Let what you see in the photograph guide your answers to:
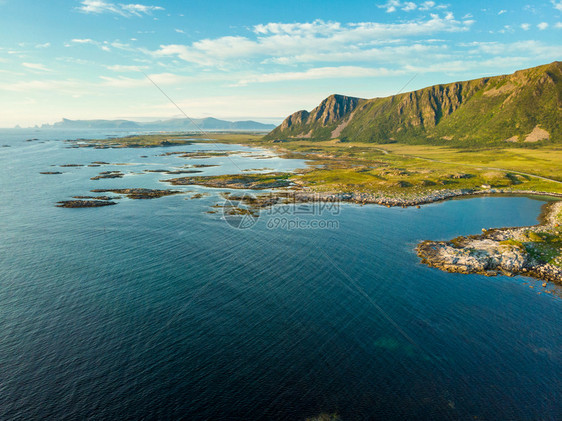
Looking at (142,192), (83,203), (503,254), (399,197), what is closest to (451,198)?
(399,197)

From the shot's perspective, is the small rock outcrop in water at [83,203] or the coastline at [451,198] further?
the small rock outcrop in water at [83,203]

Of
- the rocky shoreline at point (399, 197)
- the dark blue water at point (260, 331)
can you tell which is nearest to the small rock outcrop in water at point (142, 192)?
the dark blue water at point (260, 331)

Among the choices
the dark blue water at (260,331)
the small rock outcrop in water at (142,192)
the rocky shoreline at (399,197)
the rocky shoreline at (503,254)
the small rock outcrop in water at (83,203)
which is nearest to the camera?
the dark blue water at (260,331)

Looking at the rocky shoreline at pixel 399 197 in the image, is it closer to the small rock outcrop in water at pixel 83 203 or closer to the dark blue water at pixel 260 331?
the dark blue water at pixel 260 331

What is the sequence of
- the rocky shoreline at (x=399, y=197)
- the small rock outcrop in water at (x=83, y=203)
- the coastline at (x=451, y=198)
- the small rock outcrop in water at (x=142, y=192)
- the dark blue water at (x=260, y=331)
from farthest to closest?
the small rock outcrop in water at (x=142, y=192) < the rocky shoreline at (x=399, y=197) < the small rock outcrop in water at (x=83, y=203) < the coastline at (x=451, y=198) < the dark blue water at (x=260, y=331)

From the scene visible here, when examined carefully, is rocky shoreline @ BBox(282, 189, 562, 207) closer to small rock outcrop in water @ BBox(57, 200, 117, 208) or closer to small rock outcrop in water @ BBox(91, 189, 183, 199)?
small rock outcrop in water @ BBox(91, 189, 183, 199)

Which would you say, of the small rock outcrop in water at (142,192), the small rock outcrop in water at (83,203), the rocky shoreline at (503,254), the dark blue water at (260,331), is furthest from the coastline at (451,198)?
the small rock outcrop in water at (83,203)

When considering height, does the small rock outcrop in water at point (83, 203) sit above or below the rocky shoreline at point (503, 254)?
above

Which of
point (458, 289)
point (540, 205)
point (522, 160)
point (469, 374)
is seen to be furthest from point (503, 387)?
point (522, 160)
